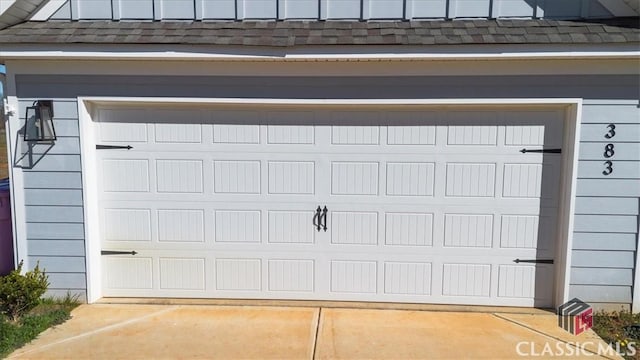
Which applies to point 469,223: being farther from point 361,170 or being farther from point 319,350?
point 319,350

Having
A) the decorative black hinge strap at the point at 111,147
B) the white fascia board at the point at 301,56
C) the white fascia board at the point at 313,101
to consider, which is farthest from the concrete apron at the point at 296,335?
the white fascia board at the point at 301,56

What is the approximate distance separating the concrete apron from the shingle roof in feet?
8.14

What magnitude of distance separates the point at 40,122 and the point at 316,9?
2823 millimetres

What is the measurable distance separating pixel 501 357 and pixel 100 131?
4.11m

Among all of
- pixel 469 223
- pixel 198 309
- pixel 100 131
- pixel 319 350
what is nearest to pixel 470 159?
pixel 469 223

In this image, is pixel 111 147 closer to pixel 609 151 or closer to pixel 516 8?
pixel 516 8

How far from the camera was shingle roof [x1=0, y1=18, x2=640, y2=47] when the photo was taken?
3623 millimetres

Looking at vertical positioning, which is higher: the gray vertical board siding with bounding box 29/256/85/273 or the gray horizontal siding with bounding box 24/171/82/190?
the gray horizontal siding with bounding box 24/171/82/190

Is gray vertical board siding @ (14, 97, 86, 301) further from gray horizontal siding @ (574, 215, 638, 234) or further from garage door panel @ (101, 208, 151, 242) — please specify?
gray horizontal siding @ (574, 215, 638, 234)

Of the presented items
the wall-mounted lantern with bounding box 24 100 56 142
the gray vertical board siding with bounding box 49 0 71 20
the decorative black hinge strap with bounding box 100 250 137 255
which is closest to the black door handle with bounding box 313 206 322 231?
the decorative black hinge strap with bounding box 100 250 137 255

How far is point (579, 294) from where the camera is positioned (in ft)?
13.2

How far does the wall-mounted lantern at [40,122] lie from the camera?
3965mm

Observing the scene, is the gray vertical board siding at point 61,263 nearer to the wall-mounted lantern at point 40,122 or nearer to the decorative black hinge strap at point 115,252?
the decorative black hinge strap at point 115,252
